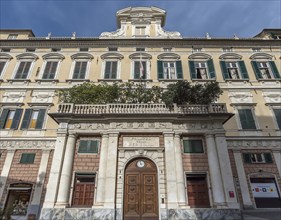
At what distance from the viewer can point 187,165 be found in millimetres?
13688

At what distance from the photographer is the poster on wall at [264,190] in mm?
15272

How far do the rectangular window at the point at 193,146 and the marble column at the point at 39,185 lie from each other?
10228 mm

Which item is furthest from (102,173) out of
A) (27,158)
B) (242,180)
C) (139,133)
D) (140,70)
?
(140,70)

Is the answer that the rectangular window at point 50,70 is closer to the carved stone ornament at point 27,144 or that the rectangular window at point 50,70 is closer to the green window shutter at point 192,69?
the carved stone ornament at point 27,144

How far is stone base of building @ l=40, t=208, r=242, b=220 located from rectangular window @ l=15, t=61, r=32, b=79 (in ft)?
46.2

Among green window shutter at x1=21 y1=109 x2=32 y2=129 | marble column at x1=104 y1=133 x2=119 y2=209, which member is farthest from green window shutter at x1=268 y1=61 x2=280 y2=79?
green window shutter at x1=21 y1=109 x2=32 y2=129

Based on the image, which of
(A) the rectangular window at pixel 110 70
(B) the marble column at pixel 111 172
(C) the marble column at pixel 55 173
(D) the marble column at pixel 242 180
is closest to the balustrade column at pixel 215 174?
(D) the marble column at pixel 242 180

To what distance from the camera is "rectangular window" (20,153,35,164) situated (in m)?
16.3

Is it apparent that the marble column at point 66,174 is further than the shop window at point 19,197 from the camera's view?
No

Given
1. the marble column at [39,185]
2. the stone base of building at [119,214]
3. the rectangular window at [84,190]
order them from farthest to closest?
the marble column at [39,185]
the rectangular window at [84,190]
the stone base of building at [119,214]

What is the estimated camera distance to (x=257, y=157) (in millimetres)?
16469

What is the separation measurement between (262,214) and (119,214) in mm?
8868

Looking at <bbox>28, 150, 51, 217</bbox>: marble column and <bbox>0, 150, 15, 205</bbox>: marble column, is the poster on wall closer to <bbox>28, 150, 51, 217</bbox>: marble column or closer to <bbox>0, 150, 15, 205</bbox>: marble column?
<bbox>28, 150, 51, 217</bbox>: marble column

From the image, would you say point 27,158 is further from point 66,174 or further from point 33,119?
point 66,174
